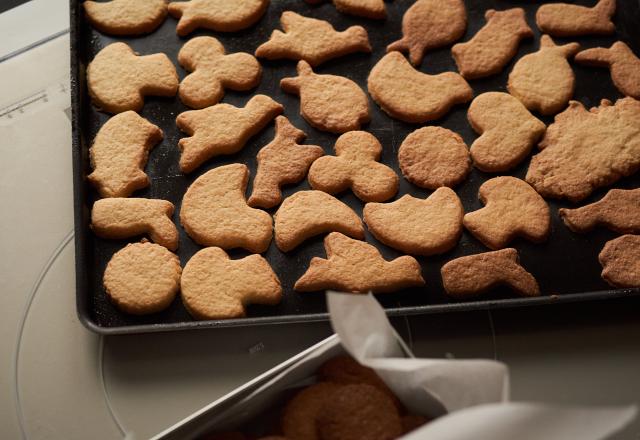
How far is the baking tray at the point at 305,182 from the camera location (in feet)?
3.70

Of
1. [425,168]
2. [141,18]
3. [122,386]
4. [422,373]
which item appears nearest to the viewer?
[422,373]

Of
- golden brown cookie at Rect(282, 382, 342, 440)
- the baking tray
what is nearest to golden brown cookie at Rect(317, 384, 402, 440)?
golden brown cookie at Rect(282, 382, 342, 440)

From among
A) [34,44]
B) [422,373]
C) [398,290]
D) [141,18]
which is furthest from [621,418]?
[34,44]

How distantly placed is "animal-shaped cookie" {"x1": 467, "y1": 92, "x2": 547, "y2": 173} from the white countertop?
27cm

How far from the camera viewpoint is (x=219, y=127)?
128 cm

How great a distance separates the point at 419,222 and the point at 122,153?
52cm

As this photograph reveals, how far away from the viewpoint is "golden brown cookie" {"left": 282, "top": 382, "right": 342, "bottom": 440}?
81 centimetres

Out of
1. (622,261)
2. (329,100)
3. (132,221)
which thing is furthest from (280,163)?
(622,261)

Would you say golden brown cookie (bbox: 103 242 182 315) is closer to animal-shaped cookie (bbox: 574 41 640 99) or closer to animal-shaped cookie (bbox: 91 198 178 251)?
animal-shaped cookie (bbox: 91 198 178 251)

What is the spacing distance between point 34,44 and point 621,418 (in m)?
1.27

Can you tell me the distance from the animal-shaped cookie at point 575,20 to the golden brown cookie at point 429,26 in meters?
0.16

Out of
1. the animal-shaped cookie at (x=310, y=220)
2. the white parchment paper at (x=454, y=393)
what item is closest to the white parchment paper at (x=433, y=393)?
the white parchment paper at (x=454, y=393)

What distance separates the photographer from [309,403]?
840mm

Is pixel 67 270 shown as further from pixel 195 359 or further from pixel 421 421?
pixel 421 421
